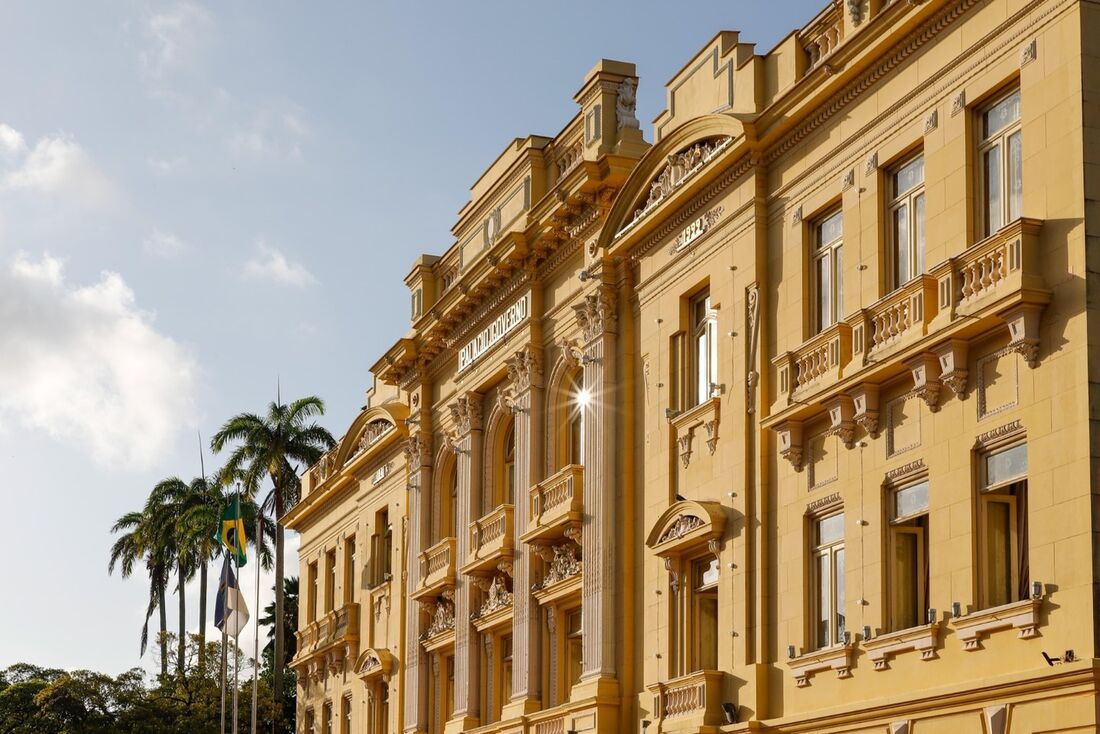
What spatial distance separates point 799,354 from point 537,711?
10543 mm

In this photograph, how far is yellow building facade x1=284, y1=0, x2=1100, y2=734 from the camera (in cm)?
2019

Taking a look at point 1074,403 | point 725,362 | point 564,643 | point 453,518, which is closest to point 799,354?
point 725,362

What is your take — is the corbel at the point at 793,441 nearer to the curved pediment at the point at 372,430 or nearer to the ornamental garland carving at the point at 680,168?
the ornamental garland carving at the point at 680,168

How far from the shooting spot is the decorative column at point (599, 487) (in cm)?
3020

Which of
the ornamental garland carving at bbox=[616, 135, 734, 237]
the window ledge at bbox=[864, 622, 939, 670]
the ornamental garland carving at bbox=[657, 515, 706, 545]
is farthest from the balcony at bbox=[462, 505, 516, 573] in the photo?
the window ledge at bbox=[864, 622, 939, 670]

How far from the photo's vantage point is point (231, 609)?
4706 cm

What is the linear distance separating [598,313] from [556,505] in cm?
356

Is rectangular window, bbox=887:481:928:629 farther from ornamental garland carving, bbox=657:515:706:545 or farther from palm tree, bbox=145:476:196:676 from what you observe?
palm tree, bbox=145:476:196:676

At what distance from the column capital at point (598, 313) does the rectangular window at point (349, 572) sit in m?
17.5

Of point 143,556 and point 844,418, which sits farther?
point 143,556

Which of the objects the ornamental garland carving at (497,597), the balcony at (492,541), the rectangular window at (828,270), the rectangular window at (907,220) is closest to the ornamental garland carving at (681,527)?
the rectangular window at (828,270)

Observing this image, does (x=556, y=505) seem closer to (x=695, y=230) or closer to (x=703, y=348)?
(x=703, y=348)

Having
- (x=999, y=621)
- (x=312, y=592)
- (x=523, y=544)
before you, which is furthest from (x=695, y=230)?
(x=312, y=592)

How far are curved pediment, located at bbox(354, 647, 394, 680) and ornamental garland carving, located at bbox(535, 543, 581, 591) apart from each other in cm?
1057
